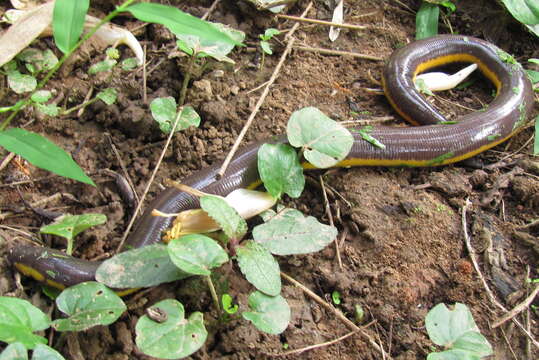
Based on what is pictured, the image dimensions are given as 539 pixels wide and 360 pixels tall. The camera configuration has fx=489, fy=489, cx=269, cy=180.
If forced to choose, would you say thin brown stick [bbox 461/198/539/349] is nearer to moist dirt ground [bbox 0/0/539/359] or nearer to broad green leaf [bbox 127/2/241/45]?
moist dirt ground [bbox 0/0/539/359]

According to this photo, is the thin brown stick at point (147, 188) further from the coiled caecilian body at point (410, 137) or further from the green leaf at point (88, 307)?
the green leaf at point (88, 307)

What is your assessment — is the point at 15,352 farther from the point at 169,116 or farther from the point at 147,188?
the point at 169,116

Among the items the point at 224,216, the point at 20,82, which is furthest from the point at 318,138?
the point at 20,82

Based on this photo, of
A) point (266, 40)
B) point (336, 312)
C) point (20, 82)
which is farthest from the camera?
point (266, 40)

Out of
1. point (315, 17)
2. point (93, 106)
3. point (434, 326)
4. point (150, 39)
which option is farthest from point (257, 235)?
point (315, 17)

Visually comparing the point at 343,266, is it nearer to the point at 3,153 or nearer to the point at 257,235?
Result: the point at 257,235
